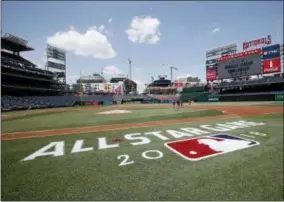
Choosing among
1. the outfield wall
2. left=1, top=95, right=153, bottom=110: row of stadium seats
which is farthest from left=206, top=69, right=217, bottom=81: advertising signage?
left=1, top=95, right=153, bottom=110: row of stadium seats

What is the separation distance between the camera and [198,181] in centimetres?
497

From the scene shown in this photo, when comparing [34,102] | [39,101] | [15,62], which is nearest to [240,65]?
[39,101]

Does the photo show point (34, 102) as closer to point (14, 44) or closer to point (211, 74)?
point (14, 44)

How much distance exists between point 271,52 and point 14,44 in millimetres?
73402

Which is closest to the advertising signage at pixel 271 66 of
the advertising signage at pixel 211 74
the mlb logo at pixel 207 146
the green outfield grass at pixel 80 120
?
the advertising signage at pixel 211 74

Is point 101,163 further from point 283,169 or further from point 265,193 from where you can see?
point 283,169

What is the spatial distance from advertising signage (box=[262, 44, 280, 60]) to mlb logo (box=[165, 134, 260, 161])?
175 ft

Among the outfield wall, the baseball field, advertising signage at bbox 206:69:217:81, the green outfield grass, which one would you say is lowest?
the green outfield grass

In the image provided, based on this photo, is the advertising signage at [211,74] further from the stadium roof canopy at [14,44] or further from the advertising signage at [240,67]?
the stadium roof canopy at [14,44]

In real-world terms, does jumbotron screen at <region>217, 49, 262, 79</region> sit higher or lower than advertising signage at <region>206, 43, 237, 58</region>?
lower

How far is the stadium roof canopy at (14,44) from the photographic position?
59.0 metres

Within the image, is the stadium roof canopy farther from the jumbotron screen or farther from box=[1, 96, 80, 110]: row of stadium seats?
the jumbotron screen

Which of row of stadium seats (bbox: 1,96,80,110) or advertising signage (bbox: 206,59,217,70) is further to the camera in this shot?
advertising signage (bbox: 206,59,217,70)

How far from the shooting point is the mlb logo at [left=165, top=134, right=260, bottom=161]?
7.03 m
